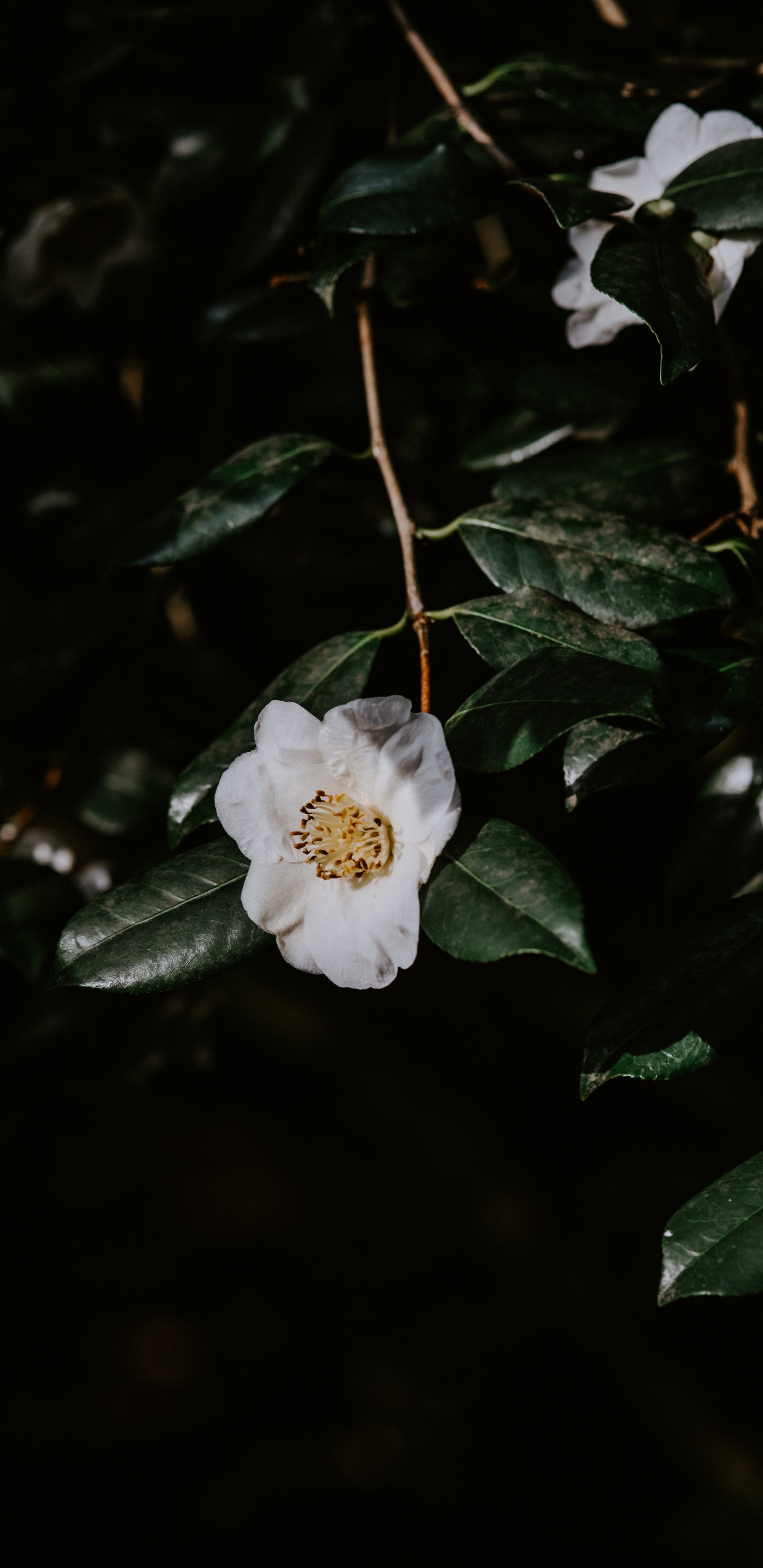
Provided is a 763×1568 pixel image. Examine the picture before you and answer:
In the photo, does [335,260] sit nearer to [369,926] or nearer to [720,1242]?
[369,926]

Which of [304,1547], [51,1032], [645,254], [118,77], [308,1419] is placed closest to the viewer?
[645,254]

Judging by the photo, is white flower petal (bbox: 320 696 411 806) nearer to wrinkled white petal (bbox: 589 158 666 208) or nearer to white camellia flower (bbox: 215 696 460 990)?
white camellia flower (bbox: 215 696 460 990)

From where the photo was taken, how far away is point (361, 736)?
542mm

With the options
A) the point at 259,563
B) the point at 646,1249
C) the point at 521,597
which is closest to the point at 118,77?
the point at 259,563

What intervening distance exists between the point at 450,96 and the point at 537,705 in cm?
65

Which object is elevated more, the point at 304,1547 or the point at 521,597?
the point at 521,597

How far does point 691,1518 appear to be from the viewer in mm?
2084

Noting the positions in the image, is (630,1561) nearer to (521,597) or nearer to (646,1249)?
(646,1249)

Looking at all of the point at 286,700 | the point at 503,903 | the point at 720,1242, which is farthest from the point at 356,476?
the point at 720,1242

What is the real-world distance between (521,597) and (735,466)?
30cm

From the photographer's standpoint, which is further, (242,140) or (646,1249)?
(646,1249)

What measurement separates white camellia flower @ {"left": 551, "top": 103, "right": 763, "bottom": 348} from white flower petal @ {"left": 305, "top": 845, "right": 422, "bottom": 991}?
18.2 inches

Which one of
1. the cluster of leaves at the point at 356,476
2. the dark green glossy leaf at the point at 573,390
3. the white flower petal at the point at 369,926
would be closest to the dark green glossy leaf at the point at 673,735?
the cluster of leaves at the point at 356,476

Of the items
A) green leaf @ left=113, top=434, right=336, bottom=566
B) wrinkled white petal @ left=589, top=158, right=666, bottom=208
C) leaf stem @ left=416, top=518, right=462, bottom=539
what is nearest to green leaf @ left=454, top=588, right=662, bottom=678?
leaf stem @ left=416, top=518, right=462, bottom=539
